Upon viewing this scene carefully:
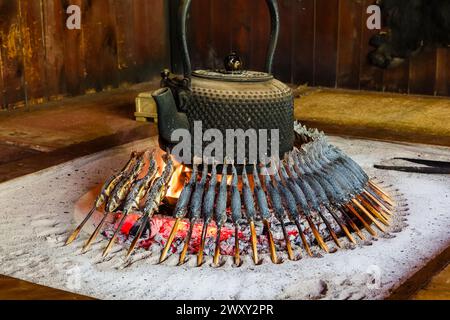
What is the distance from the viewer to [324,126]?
131 inches

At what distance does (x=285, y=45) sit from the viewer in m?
4.65

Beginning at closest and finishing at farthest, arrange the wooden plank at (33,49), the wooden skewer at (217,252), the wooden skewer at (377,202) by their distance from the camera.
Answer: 1. the wooden skewer at (217,252)
2. the wooden skewer at (377,202)
3. the wooden plank at (33,49)

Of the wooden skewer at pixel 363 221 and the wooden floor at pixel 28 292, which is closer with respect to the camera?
the wooden floor at pixel 28 292

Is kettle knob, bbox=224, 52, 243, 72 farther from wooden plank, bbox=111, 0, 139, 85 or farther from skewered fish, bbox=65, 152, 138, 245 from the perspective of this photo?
wooden plank, bbox=111, 0, 139, 85

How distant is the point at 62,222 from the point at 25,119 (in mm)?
1705

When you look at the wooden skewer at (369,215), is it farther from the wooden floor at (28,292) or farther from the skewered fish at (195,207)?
the wooden floor at (28,292)

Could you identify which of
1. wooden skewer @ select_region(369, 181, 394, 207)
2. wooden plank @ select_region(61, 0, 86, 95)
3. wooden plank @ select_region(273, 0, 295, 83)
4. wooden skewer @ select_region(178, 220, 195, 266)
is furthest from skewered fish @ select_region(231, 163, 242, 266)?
wooden plank @ select_region(273, 0, 295, 83)

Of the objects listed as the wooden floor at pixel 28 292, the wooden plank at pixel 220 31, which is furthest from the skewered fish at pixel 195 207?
the wooden plank at pixel 220 31

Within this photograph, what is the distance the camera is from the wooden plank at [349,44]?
4383mm

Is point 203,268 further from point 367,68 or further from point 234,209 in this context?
point 367,68

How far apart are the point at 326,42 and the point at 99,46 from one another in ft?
5.15

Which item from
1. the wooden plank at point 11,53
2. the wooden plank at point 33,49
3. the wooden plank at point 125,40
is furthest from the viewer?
the wooden plank at point 125,40

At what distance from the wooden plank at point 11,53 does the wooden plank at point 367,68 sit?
2.23 metres
